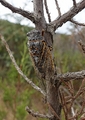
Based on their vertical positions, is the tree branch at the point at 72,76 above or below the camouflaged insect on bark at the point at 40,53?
below

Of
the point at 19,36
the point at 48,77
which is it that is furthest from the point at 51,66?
the point at 19,36

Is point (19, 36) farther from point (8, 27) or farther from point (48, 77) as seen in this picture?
point (48, 77)

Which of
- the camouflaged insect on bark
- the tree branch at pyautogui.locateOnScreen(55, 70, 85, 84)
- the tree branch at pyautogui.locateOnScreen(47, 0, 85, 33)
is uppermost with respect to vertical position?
the tree branch at pyautogui.locateOnScreen(47, 0, 85, 33)

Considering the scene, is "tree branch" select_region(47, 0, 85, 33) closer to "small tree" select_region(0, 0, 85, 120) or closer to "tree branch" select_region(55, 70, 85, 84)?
"small tree" select_region(0, 0, 85, 120)

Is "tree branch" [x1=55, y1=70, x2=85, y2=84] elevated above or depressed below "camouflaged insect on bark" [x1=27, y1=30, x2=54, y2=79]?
below

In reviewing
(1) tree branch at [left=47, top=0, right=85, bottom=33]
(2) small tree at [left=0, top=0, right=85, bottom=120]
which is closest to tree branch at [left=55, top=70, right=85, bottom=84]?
(2) small tree at [left=0, top=0, right=85, bottom=120]

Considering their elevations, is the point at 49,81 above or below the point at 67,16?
below

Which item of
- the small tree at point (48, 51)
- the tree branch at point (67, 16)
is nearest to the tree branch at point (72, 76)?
the small tree at point (48, 51)

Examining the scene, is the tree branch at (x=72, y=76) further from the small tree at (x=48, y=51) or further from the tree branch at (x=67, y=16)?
the tree branch at (x=67, y=16)

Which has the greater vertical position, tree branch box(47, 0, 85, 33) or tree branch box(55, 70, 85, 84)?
→ tree branch box(47, 0, 85, 33)
